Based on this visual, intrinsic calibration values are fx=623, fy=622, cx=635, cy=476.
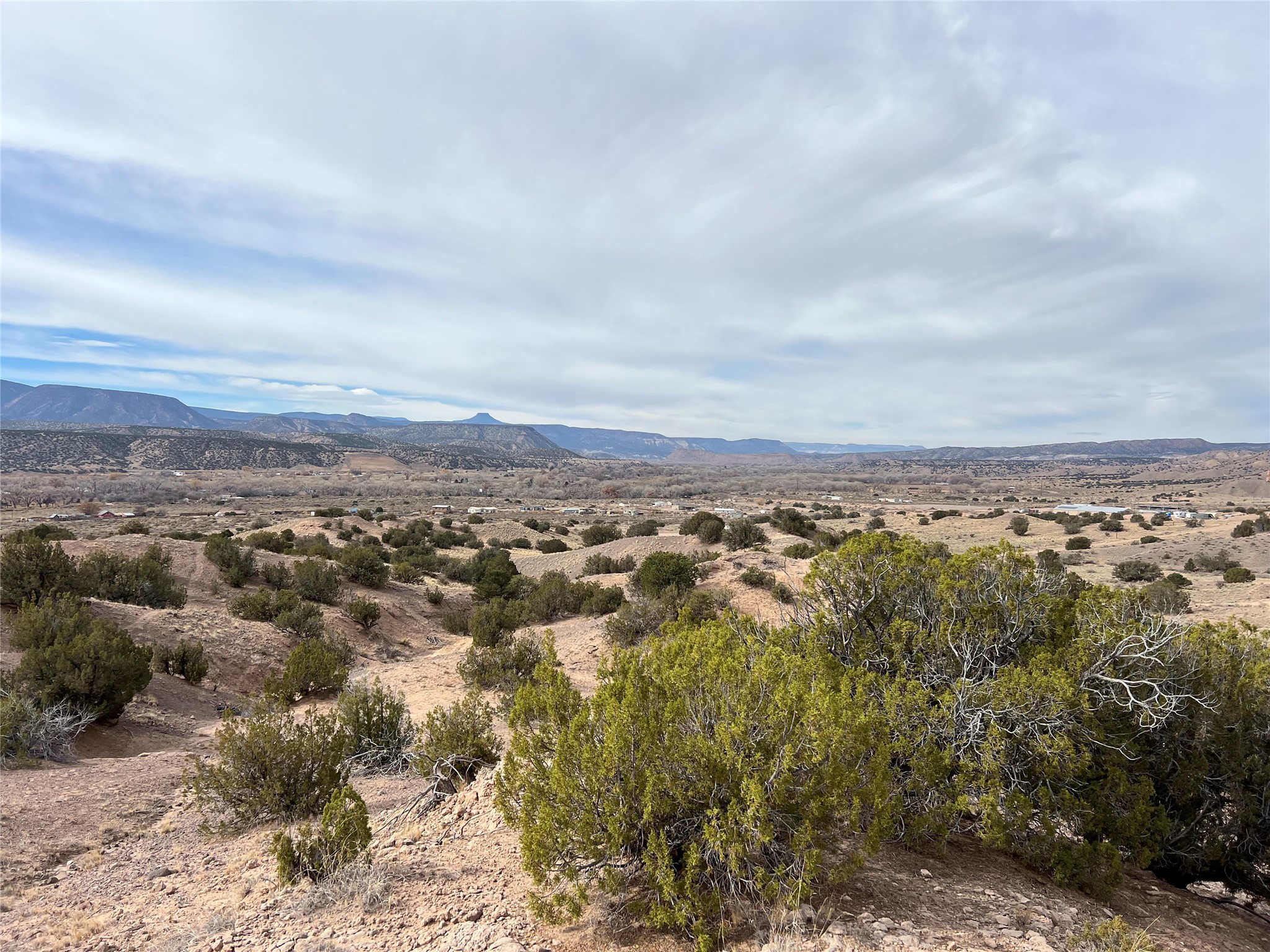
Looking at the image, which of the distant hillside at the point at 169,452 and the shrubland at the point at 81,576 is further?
the distant hillside at the point at 169,452

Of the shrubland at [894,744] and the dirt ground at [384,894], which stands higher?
the shrubland at [894,744]

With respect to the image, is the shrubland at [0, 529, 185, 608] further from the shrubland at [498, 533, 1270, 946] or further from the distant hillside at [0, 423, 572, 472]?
the distant hillside at [0, 423, 572, 472]

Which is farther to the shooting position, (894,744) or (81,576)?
(81,576)

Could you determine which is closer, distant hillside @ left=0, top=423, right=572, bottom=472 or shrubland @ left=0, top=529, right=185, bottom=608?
shrubland @ left=0, top=529, right=185, bottom=608

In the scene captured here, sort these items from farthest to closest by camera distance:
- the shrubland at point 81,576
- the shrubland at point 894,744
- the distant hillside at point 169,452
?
the distant hillside at point 169,452
the shrubland at point 81,576
the shrubland at point 894,744

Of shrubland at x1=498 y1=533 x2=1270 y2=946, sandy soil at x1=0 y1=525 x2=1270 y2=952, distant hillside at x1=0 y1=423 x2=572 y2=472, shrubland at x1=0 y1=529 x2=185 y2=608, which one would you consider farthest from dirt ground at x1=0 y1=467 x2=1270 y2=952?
distant hillside at x1=0 y1=423 x2=572 y2=472

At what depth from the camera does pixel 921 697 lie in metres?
4.59

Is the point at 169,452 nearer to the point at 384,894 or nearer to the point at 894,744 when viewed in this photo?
the point at 384,894

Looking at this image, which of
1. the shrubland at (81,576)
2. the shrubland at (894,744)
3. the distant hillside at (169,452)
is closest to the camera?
the shrubland at (894,744)

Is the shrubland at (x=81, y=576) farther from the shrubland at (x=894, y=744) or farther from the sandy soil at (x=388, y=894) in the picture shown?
the shrubland at (x=894, y=744)

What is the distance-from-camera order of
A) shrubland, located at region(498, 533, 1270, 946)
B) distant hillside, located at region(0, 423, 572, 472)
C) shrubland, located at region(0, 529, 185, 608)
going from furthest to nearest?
1. distant hillside, located at region(0, 423, 572, 472)
2. shrubland, located at region(0, 529, 185, 608)
3. shrubland, located at region(498, 533, 1270, 946)

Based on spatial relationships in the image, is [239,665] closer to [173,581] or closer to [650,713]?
[173,581]

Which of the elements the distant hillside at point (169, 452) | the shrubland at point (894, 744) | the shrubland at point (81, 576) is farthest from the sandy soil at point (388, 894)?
the distant hillside at point (169, 452)

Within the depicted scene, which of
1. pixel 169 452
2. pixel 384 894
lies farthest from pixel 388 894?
pixel 169 452
